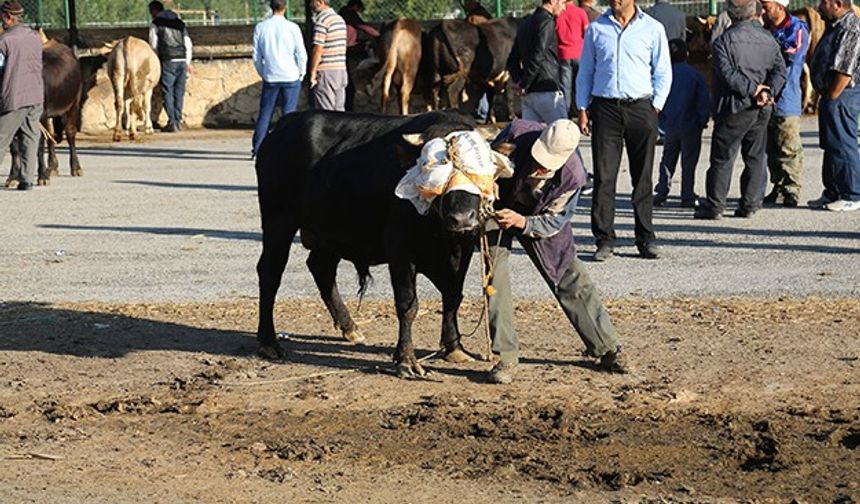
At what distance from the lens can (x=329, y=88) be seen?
17938 mm

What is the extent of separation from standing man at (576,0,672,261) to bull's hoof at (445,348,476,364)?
11.1ft

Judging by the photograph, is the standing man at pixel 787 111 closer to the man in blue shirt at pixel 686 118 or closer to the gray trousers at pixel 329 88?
the man in blue shirt at pixel 686 118

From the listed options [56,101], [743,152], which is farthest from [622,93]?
[56,101]

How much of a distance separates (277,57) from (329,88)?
0.95 m

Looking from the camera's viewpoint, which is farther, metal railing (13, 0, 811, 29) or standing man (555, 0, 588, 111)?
metal railing (13, 0, 811, 29)

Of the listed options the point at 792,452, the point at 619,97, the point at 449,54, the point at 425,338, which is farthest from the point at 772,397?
the point at 449,54

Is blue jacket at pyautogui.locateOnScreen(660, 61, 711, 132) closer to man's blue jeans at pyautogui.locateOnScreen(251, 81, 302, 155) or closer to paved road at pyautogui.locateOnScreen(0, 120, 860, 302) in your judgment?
paved road at pyautogui.locateOnScreen(0, 120, 860, 302)

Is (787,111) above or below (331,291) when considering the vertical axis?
above

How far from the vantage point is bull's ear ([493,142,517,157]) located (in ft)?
26.6

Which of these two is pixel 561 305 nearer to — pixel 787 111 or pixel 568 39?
pixel 787 111

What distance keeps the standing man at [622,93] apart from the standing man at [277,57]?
6801 mm

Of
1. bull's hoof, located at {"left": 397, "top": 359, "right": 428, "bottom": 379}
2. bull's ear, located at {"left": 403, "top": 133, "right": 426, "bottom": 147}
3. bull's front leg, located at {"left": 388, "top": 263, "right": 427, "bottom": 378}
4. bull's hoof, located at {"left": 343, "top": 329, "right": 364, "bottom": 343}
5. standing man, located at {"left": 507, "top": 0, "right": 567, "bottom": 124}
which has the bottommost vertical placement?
bull's hoof, located at {"left": 343, "top": 329, "right": 364, "bottom": 343}

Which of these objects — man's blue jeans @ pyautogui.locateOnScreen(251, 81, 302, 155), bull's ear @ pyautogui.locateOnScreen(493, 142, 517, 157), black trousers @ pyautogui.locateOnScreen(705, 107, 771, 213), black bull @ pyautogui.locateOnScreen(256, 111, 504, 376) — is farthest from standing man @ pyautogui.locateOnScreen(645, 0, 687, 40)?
bull's ear @ pyautogui.locateOnScreen(493, 142, 517, 157)

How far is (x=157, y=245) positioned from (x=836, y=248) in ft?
20.0
